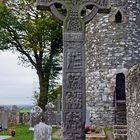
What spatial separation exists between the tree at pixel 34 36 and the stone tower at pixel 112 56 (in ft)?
25.4

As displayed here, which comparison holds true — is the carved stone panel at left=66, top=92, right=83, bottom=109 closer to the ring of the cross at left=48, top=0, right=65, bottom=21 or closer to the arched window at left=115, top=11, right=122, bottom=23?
the ring of the cross at left=48, top=0, right=65, bottom=21

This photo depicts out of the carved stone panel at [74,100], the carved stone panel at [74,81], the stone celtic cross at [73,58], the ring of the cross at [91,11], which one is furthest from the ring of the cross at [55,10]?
the carved stone panel at [74,100]

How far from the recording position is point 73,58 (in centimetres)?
892

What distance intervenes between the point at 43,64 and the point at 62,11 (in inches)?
903

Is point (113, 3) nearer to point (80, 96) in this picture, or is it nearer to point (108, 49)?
point (108, 49)

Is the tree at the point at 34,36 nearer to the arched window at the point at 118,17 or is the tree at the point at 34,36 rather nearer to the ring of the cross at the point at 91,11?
the arched window at the point at 118,17

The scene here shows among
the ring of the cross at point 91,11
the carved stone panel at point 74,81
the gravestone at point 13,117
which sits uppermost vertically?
the ring of the cross at point 91,11

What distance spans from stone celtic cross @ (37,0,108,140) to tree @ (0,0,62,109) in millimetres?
21189

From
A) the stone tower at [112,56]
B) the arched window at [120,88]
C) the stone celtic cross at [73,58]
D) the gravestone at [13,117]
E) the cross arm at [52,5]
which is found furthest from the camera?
the gravestone at [13,117]

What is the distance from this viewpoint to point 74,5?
30.1 feet

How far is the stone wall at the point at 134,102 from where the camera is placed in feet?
37.4

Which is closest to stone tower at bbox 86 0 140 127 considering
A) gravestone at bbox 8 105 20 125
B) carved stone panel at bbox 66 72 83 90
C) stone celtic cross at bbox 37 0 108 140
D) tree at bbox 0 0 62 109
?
tree at bbox 0 0 62 109

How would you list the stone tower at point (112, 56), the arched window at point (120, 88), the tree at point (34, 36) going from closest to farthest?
the stone tower at point (112, 56), the arched window at point (120, 88), the tree at point (34, 36)

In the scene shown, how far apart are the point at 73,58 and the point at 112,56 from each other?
14.1 meters
